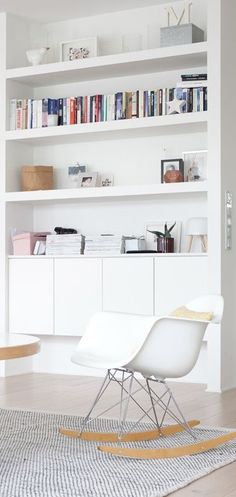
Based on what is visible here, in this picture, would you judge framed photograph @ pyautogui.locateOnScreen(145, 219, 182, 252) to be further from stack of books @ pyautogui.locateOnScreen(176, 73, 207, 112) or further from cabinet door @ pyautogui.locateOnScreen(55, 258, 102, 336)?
stack of books @ pyautogui.locateOnScreen(176, 73, 207, 112)

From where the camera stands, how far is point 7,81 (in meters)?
7.07

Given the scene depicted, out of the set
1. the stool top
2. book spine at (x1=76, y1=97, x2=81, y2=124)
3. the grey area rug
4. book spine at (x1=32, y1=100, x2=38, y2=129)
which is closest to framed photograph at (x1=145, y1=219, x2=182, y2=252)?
book spine at (x1=76, y1=97, x2=81, y2=124)

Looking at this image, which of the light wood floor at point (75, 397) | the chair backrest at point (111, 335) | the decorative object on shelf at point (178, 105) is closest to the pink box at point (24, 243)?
the light wood floor at point (75, 397)

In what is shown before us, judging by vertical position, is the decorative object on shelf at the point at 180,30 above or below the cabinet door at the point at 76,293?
above

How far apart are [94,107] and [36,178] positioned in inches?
29.6

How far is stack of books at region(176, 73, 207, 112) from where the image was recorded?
628 cm

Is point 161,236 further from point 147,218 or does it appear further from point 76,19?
point 76,19

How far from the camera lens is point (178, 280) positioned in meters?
6.34

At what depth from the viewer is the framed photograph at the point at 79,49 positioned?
22.5ft

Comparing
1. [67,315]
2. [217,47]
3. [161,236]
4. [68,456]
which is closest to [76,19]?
[217,47]

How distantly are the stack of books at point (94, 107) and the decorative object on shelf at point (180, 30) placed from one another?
12.3 inches

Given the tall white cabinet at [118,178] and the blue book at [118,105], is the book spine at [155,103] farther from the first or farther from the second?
the blue book at [118,105]

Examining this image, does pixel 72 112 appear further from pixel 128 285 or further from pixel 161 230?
pixel 128 285

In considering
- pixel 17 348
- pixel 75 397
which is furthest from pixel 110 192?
pixel 17 348
